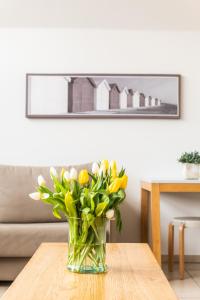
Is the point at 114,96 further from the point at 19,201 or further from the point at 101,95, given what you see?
the point at 19,201

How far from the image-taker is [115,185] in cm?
195

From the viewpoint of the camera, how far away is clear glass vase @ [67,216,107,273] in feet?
6.47

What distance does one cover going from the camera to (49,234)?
339 centimetres

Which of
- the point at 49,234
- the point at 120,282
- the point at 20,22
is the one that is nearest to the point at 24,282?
the point at 120,282

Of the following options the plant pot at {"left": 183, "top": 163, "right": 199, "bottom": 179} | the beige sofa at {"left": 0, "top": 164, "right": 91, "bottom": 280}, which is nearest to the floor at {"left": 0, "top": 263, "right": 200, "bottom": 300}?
the beige sofa at {"left": 0, "top": 164, "right": 91, "bottom": 280}

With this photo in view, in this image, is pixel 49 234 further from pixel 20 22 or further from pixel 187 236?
pixel 20 22

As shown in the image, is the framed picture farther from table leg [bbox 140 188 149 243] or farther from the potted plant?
table leg [bbox 140 188 149 243]

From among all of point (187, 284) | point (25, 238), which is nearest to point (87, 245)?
point (25, 238)

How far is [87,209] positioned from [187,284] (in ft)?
6.10

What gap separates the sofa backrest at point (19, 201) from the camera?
3750 millimetres

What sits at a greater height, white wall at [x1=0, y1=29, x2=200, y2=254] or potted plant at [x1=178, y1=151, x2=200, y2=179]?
white wall at [x1=0, y1=29, x2=200, y2=254]

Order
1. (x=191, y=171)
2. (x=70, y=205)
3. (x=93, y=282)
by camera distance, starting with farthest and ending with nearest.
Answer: (x=191, y=171)
(x=70, y=205)
(x=93, y=282)

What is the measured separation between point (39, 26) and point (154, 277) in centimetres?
298

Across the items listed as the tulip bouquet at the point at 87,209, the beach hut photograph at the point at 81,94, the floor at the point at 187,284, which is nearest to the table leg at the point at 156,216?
the floor at the point at 187,284
